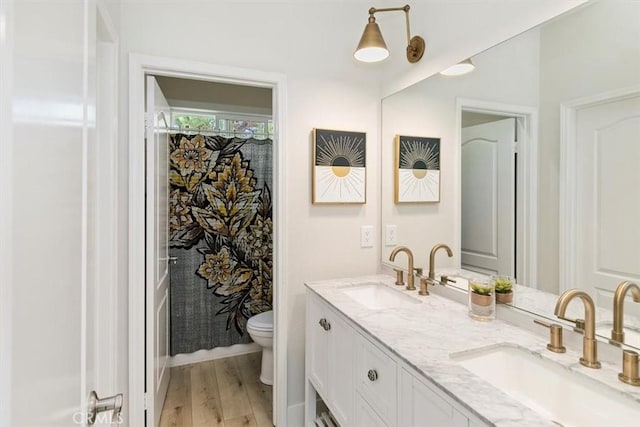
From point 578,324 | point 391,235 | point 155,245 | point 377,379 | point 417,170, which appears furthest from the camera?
point 391,235

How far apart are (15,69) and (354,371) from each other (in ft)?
4.34

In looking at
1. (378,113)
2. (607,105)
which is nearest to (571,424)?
(607,105)

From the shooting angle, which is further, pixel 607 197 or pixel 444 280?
pixel 444 280

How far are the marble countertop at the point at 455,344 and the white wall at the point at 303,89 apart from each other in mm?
420

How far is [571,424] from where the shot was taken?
0.89m

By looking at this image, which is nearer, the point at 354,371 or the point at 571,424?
the point at 571,424

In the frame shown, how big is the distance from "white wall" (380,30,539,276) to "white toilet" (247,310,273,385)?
40.2 inches

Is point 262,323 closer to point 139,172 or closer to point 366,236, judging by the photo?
point 366,236

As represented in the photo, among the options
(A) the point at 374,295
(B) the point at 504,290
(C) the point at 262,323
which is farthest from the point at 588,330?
(C) the point at 262,323

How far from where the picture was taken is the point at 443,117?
1745 millimetres

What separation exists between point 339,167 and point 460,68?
800mm

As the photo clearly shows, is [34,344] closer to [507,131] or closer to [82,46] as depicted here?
[82,46]

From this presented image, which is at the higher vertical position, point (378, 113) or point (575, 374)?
point (378, 113)

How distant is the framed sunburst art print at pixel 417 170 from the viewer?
1.84 meters
